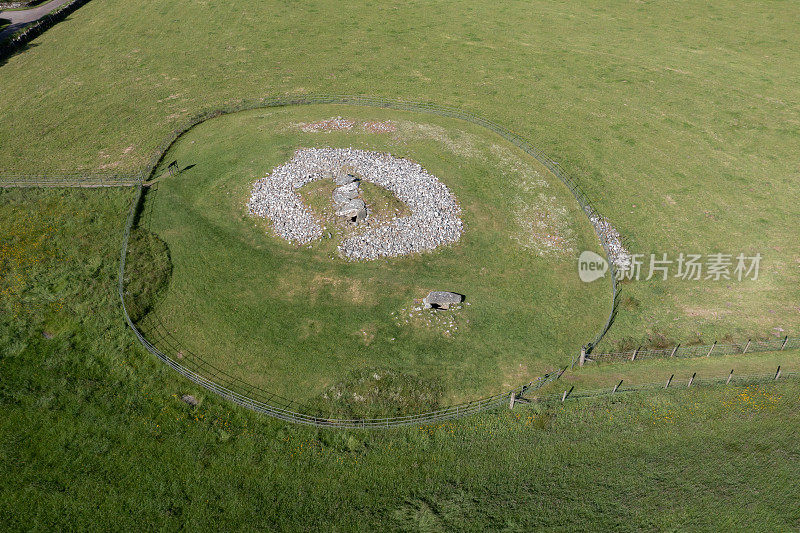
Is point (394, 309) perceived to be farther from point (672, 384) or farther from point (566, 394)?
point (672, 384)

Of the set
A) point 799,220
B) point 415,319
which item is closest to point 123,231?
point 415,319

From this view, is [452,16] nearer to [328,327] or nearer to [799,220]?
[799,220]

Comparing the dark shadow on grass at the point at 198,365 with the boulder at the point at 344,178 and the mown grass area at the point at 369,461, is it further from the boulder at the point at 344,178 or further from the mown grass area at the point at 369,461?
the boulder at the point at 344,178

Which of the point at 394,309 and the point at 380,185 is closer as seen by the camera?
the point at 394,309

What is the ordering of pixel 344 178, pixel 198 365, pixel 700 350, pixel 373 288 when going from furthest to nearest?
1. pixel 344 178
2. pixel 373 288
3. pixel 700 350
4. pixel 198 365

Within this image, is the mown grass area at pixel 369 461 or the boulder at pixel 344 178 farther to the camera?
the boulder at pixel 344 178

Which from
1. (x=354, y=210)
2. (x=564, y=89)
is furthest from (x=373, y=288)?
(x=564, y=89)

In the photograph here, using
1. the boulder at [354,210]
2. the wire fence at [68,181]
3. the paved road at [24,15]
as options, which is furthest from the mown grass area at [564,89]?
the boulder at [354,210]
